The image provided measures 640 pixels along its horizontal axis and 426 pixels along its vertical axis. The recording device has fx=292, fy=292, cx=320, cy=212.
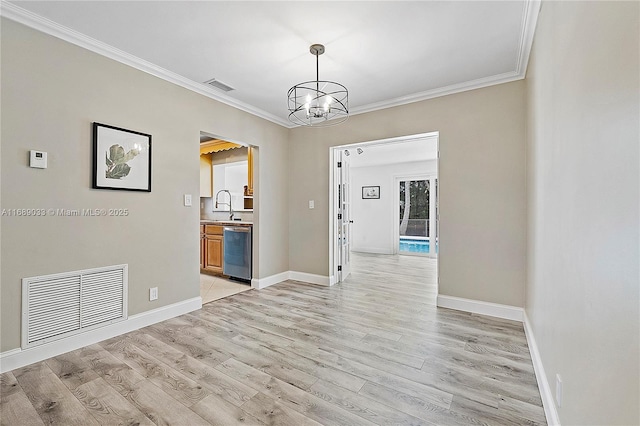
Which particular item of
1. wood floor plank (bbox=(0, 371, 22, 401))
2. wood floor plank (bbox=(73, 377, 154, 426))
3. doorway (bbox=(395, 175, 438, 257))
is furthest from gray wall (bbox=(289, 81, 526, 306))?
doorway (bbox=(395, 175, 438, 257))

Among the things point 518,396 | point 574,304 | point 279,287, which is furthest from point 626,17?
point 279,287

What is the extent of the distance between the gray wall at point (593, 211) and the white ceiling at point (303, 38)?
2.61 ft

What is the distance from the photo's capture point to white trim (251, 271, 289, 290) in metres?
4.30

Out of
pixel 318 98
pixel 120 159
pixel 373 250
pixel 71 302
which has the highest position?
pixel 318 98

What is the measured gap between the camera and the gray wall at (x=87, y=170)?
2154 millimetres

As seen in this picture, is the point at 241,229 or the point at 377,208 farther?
the point at 377,208

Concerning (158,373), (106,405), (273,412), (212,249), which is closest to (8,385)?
(106,405)

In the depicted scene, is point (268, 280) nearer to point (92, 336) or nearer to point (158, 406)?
point (92, 336)

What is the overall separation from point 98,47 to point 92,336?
2.54 m

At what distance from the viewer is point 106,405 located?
1.76m

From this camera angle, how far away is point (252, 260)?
439cm

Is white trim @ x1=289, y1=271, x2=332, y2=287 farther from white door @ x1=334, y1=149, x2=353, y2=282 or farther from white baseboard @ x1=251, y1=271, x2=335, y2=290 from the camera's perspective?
white door @ x1=334, y1=149, x2=353, y2=282

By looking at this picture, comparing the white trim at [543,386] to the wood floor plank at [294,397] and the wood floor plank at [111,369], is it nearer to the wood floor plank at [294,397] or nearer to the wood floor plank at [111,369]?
the wood floor plank at [294,397]

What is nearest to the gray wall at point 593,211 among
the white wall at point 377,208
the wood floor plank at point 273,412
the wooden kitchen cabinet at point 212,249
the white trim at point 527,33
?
the white trim at point 527,33
